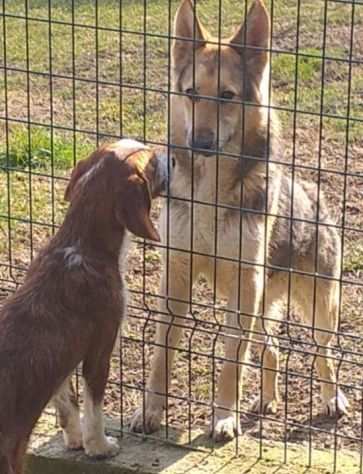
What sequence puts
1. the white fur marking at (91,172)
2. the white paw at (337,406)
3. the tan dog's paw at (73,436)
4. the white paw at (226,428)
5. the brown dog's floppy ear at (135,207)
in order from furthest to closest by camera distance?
the white paw at (337,406), the white paw at (226,428), the tan dog's paw at (73,436), the white fur marking at (91,172), the brown dog's floppy ear at (135,207)

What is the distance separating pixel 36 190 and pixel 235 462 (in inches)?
135

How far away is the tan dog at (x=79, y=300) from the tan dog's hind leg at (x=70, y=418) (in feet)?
0.17

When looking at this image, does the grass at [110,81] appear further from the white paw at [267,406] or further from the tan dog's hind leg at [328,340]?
the white paw at [267,406]

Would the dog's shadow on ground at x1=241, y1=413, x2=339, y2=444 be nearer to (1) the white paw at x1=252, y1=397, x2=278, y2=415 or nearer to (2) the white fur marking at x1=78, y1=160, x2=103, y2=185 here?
(1) the white paw at x1=252, y1=397, x2=278, y2=415

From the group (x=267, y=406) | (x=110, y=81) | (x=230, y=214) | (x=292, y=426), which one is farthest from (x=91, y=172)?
(x=110, y=81)

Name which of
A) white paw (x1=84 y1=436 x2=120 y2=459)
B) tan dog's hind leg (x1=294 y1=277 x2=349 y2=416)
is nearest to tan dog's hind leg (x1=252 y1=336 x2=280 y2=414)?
tan dog's hind leg (x1=294 y1=277 x2=349 y2=416)

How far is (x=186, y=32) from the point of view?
19.1ft

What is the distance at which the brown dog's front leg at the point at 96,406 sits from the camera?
17.1 ft

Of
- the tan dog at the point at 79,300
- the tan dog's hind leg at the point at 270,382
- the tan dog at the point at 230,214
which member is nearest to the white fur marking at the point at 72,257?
the tan dog at the point at 79,300

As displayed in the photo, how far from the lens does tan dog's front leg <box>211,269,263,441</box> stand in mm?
5777

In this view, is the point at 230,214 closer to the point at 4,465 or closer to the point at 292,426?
the point at 292,426

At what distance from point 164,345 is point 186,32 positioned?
1.40 meters

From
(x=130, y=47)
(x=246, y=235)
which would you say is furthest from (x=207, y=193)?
(x=130, y=47)

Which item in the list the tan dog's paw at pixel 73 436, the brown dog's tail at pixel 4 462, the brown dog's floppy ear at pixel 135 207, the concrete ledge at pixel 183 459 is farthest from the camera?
the tan dog's paw at pixel 73 436
